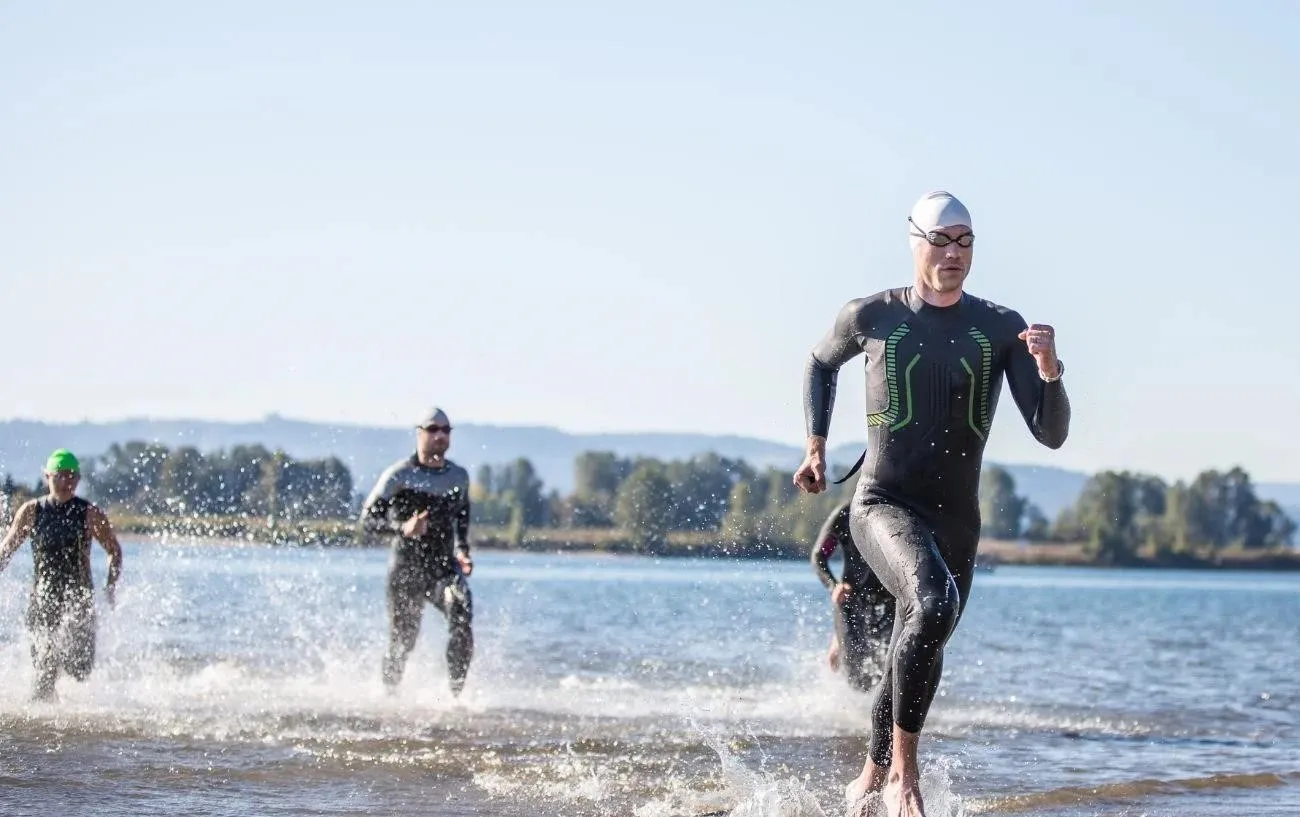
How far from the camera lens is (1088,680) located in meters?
19.5

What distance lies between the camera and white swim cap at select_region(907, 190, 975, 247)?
22.6ft

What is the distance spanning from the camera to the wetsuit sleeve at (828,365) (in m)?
7.16

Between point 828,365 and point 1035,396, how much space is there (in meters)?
0.90

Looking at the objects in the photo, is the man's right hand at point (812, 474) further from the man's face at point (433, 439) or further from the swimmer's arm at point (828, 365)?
the man's face at point (433, 439)

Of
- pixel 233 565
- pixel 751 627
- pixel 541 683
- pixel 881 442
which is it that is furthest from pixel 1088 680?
pixel 233 565

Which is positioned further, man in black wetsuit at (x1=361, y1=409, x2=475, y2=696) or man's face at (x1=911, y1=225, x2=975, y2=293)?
man in black wetsuit at (x1=361, y1=409, x2=475, y2=696)

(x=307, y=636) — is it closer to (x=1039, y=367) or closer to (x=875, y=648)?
(x=875, y=648)

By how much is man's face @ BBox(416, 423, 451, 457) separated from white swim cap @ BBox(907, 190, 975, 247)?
598 cm

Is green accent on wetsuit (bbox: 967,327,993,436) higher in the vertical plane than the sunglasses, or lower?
lower

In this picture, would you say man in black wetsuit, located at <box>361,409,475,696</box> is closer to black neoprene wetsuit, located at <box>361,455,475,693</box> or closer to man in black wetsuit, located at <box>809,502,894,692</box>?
black neoprene wetsuit, located at <box>361,455,475,693</box>

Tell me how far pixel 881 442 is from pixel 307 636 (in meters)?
16.8

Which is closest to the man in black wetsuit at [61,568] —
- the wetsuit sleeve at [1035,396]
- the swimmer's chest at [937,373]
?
the swimmer's chest at [937,373]

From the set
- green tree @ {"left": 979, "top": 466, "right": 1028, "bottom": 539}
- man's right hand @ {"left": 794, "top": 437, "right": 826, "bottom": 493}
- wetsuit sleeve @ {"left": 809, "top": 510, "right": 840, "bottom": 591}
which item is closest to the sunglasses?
man's right hand @ {"left": 794, "top": 437, "right": 826, "bottom": 493}

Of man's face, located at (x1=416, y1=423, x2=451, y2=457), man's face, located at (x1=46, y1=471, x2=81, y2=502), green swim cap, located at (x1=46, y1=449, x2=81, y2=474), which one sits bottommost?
man's face, located at (x1=46, y1=471, x2=81, y2=502)
